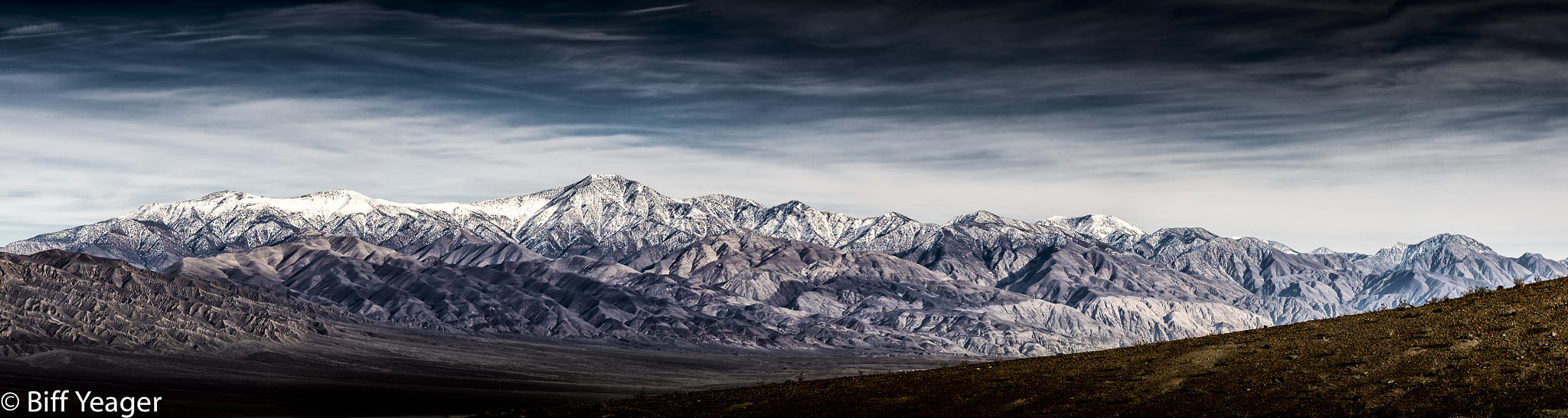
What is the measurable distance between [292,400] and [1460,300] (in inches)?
6994

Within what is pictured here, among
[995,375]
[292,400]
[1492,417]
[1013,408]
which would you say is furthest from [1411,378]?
[292,400]

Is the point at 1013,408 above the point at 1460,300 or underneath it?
underneath

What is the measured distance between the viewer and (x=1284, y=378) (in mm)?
29938

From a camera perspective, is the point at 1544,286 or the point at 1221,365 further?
the point at 1544,286

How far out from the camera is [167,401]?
165 meters

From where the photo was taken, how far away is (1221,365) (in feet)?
107

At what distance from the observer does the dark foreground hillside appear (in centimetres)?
2669

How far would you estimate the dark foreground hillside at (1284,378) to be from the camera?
26.7 meters

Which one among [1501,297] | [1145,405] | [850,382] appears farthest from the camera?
[850,382]

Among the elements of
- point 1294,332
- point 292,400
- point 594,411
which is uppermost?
point 1294,332

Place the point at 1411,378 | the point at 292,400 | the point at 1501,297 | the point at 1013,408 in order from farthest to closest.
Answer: the point at 292,400 < the point at 1501,297 < the point at 1013,408 < the point at 1411,378

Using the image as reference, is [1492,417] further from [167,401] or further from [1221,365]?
[167,401]

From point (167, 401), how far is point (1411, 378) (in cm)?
16927

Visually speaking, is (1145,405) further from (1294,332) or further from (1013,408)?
(1294,332)
